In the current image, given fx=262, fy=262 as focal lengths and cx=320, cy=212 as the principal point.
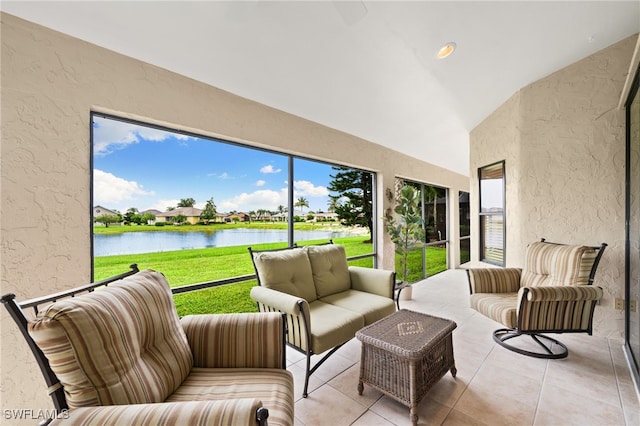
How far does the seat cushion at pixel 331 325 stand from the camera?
188 cm

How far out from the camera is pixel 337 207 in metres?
4.23

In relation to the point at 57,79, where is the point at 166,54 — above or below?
above

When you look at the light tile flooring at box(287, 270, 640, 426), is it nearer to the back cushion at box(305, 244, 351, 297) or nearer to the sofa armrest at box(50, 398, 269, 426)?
the back cushion at box(305, 244, 351, 297)

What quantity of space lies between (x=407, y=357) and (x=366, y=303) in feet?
2.87

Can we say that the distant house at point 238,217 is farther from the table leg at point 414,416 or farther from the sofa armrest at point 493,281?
the sofa armrest at point 493,281

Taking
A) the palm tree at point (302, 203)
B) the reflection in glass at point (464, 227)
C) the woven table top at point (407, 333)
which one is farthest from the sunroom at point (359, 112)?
the reflection in glass at point (464, 227)

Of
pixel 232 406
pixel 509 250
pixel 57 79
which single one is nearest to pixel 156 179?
pixel 57 79

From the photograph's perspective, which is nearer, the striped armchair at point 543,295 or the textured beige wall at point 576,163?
the striped armchair at point 543,295

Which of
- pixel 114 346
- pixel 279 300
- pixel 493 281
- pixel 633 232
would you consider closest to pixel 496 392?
pixel 493 281

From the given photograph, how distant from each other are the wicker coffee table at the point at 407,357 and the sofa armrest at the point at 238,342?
0.66 m

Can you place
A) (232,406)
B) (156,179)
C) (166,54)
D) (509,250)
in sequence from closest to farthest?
(232,406), (166,54), (156,179), (509,250)

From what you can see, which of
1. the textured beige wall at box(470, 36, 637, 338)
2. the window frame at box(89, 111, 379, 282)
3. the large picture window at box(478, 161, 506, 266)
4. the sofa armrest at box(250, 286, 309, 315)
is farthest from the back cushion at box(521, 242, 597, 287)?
the sofa armrest at box(250, 286, 309, 315)

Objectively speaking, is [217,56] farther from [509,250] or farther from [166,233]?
[509,250]

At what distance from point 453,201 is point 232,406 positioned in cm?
683
